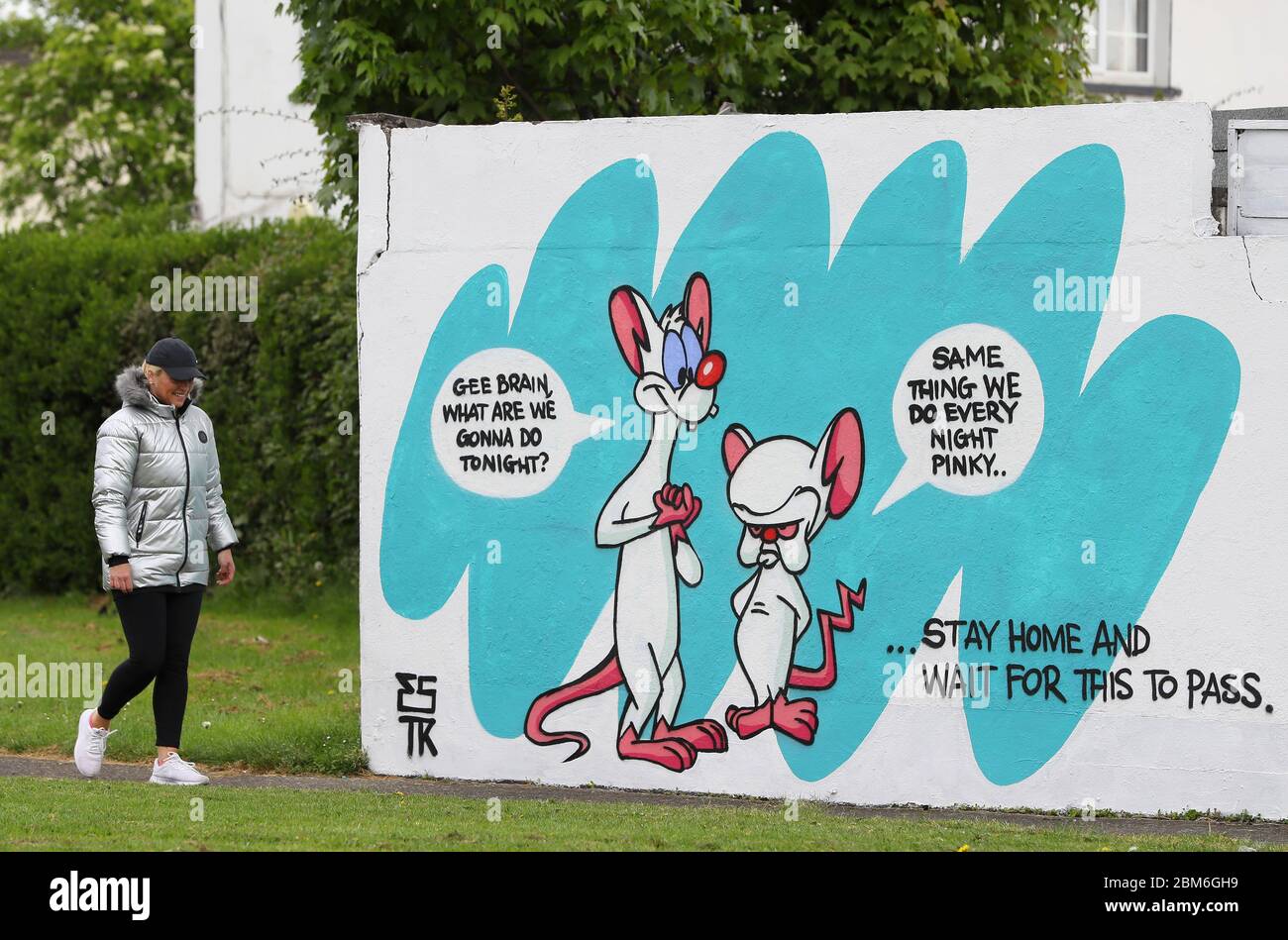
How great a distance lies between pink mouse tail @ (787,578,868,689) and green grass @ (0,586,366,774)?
233 centimetres

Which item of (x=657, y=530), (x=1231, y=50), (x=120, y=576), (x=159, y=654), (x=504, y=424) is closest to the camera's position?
(x=120, y=576)

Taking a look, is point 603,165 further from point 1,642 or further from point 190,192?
point 190,192

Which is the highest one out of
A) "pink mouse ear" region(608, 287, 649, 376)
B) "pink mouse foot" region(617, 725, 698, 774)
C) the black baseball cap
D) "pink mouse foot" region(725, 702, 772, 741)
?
"pink mouse ear" region(608, 287, 649, 376)

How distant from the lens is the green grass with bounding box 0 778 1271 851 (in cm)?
627

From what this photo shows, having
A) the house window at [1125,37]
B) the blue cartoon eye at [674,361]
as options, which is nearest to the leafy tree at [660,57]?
the blue cartoon eye at [674,361]

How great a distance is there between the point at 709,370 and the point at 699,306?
0.31 m

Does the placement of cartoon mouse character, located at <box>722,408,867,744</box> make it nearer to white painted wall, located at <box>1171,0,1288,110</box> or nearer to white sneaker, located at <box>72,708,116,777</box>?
white sneaker, located at <box>72,708,116,777</box>

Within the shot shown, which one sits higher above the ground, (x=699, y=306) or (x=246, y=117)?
(x=246, y=117)

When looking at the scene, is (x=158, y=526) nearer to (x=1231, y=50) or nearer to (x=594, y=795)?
(x=594, y=795)

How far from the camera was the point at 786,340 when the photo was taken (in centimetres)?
763

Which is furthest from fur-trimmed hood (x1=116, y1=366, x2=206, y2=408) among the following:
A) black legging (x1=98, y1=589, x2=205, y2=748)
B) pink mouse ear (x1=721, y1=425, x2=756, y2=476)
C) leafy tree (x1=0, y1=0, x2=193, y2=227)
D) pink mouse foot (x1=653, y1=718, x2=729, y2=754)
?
leafy tree (x1=0, y1=0, x2=193, y2=227)

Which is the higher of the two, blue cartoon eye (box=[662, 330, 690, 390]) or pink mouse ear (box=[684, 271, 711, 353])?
pink mouse ear (box=[684, 271, 711, 353])

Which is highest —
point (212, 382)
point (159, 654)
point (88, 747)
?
point (212, 382)

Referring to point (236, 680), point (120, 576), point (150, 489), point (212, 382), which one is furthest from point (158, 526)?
point (212, 382)
